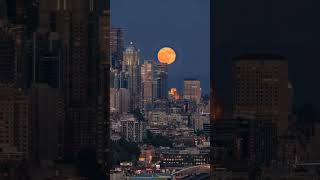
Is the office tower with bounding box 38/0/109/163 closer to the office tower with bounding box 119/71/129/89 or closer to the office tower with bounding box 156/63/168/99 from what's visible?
the office tower with bounding box 119/71/129/89

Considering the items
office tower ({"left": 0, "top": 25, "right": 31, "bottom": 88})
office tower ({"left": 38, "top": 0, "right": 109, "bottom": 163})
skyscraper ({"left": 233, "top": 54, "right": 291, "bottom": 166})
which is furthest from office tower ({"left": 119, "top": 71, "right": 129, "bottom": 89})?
skyscraper ({"left": 233, "top": 54, "right": 291, "bottom": 166})

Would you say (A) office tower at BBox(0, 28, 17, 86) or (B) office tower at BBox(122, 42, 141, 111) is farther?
(B) office tower at BBox(122, 42, 141, 111)

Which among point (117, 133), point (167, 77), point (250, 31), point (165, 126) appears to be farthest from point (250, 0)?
point (165, 126)

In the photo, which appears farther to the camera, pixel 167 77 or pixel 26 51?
pixel 167 77

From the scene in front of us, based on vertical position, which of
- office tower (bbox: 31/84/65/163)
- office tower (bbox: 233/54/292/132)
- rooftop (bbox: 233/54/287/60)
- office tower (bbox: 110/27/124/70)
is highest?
office tower (bbox: 110/27/124/70)

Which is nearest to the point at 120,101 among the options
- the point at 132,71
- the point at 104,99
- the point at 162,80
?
Result: the point at 132,71

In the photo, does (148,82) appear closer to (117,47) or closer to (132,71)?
(132,71)

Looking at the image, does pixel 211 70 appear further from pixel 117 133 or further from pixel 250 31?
pixel 117 133

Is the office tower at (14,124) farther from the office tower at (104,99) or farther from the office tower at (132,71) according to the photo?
the office tower at (132,71)
